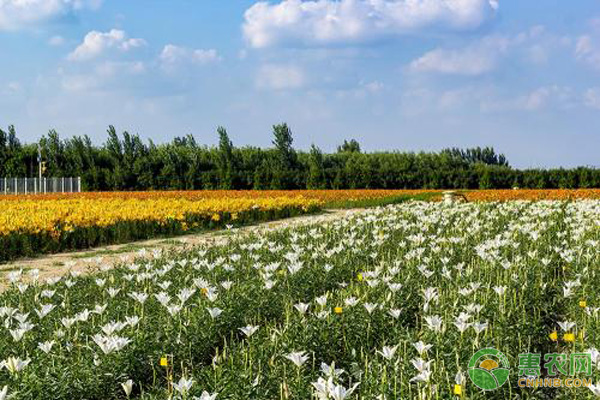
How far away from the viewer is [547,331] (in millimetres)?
5625

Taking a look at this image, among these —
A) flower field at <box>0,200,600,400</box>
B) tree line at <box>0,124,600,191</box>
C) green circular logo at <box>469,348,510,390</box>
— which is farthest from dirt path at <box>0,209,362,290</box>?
tree line at <box>0,124,600,191</box>

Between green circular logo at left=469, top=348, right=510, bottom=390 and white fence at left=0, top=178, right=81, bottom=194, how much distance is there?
50587 millimetres

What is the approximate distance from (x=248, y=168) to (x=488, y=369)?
49400mm

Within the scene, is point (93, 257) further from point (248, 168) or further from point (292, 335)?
point (248, 168)

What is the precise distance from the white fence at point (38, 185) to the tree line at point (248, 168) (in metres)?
1.07

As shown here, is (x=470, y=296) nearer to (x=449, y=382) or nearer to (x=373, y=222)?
(x=449, y=382)

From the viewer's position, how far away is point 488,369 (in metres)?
3.96

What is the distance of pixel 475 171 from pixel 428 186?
13.9 ft

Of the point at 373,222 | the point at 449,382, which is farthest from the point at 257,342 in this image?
the point at 373,222

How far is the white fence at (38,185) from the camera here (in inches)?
2002

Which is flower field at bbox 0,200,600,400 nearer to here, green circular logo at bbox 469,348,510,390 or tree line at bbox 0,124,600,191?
green circular logo at bbox 469,348,510,390

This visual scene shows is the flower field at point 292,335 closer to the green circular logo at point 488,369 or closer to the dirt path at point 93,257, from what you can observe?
the green circular logo at point 488,369

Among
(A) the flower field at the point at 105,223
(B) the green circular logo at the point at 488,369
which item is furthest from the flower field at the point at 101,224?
Answer: (B) the green circular logo at the point at 488,369

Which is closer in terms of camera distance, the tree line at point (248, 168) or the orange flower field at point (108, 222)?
the orange flower field at point (108, 222)
